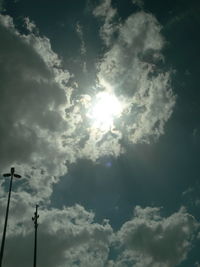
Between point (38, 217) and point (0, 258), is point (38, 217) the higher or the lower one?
the higher one

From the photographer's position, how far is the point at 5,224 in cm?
2948

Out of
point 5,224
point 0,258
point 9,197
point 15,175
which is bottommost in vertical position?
point 0,258

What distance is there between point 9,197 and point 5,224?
3.21 metres

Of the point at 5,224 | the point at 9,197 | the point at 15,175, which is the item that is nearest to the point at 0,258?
the point at 5,224

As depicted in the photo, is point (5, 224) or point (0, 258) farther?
point (5, 224)

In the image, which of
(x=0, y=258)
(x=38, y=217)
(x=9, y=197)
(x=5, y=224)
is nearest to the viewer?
(x=0, y=258)

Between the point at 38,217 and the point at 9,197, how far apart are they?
7.39m

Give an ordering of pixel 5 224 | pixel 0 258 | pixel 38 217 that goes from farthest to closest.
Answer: pixel 38 217 < pixel 5 224 < pixel 0 258

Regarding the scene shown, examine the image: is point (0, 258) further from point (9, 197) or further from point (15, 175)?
point (15, 175)

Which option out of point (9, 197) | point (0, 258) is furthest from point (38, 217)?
point (0, 258)

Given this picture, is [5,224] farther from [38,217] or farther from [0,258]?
[38,217]

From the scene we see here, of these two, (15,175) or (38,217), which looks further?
(38,217)

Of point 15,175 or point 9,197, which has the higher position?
point 15,175

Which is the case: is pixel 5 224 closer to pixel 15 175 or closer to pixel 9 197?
pixel 9 197
